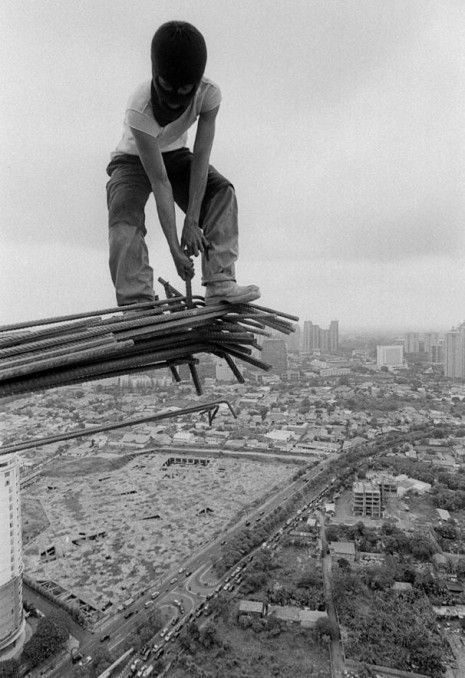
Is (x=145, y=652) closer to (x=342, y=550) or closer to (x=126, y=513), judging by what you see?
(x=342, y=550)

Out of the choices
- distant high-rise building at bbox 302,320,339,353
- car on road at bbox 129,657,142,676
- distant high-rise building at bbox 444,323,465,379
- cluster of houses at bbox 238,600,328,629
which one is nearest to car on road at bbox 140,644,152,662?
car on road at bbox 129,657,142,676

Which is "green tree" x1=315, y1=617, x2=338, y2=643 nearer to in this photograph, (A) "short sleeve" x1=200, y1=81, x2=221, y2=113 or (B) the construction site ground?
(B) the construction site ground

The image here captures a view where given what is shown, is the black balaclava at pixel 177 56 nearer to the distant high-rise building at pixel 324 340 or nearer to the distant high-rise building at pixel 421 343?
the distant high-rise building at pixel 324 340

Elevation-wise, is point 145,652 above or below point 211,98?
below

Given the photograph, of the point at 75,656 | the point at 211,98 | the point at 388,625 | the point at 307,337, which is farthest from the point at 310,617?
the point at 307,337

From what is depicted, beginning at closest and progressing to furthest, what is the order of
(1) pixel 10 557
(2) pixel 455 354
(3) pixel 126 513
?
(1) pixel 10 557 → (3) pixel 126 513 → (2) pixel 455 354

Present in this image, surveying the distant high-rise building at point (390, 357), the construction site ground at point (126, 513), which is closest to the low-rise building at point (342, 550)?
the construction site ground at point (126, 513)

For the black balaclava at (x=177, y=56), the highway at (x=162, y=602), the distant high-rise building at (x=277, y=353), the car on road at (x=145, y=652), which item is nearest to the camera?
the black balaclava at (x=177, y=56)
